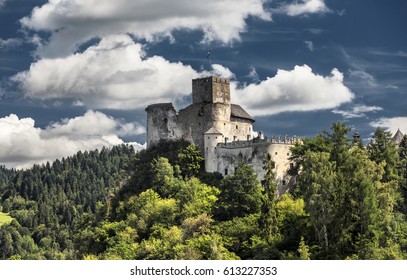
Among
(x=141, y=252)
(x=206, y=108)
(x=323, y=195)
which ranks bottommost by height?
(x=141, y=252)

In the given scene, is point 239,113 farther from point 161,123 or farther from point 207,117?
point 161,123

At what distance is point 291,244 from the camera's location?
60.0 metres

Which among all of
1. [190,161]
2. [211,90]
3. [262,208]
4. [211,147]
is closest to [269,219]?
[262,208]

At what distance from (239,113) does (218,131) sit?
5.40m

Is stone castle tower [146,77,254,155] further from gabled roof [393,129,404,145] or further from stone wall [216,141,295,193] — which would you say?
gabled roof [393,129,404,145]

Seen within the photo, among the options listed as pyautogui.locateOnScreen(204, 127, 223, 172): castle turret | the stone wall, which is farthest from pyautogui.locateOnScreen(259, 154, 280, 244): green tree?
pyautogui.locateOnScreen(204, 127, 223, 172): castle turret

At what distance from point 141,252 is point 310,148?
66.6ft

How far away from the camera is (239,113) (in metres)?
86.5

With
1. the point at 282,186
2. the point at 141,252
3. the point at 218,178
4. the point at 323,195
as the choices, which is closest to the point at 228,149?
the point at 218,178

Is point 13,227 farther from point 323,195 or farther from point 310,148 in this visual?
point 323,195

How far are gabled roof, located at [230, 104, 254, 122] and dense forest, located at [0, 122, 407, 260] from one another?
7221 mm
